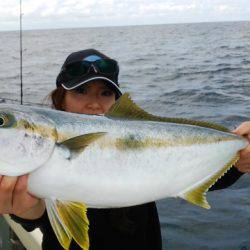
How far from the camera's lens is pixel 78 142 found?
281 cm

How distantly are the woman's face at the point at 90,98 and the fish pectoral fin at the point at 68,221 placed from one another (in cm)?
138

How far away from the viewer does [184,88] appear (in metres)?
22.7

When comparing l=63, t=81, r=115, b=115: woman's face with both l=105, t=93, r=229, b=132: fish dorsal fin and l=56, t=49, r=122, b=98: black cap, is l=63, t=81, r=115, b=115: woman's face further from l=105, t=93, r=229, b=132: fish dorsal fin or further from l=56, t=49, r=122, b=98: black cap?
l=105, t=93, r=229, b=132: fish dorsal fin

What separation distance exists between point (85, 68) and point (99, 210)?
1.40 meters

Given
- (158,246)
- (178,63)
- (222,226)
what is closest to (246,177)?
(222,226)

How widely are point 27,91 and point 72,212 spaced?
2287cm

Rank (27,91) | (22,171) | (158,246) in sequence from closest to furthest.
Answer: (22,171) → (158,246) → (27,91)

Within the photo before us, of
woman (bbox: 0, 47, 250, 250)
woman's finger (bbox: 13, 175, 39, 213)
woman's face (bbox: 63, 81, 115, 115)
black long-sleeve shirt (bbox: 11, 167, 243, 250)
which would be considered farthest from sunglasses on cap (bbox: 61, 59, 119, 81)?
woman's finger (bbox: 13, 175, 39, 213)

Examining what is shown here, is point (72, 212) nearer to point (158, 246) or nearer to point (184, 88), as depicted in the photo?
point (158, 246)

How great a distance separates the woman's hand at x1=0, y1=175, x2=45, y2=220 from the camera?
2.86 metres

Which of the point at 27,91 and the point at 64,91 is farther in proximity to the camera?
the point at 27,91

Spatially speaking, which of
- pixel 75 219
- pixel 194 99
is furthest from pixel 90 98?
pixel 194 99

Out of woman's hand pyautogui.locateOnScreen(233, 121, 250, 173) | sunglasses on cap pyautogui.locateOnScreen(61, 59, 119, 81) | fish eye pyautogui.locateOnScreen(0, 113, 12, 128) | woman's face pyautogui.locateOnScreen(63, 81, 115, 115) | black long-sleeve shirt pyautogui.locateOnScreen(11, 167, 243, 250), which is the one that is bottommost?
black long-sleeve shirt pyautogui.locateOnScreen(11, 167, 243, 250)

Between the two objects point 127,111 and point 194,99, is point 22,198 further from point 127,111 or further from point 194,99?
point 194,99
